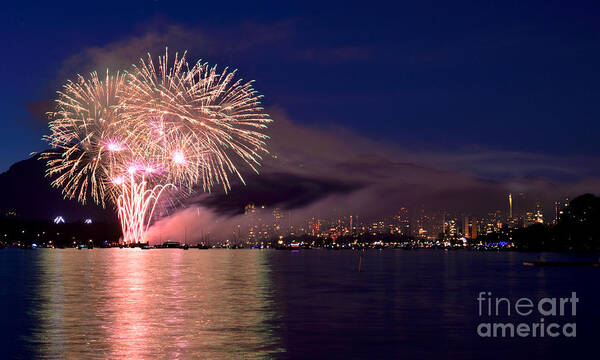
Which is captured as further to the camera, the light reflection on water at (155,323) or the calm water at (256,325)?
the calm water at (256,325)

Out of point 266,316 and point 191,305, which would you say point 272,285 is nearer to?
point 191,305

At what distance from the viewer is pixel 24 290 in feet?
251

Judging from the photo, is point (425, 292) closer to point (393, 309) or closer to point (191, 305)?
point (393, 309)

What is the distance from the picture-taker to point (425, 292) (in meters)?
78.2

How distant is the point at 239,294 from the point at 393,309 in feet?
57.2

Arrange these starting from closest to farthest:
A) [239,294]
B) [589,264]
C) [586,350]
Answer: [586,350] < [239,294] < [589,264]

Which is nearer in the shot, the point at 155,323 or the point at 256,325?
the point at 256,325

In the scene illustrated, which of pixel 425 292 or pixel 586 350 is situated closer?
pixel 586 350

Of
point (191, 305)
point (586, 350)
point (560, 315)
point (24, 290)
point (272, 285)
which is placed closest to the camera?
point (586, 350)

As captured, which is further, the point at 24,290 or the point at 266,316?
the point at 24,290

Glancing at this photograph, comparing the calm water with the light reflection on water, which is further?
the calm water

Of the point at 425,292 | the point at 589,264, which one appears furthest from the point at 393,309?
the point at 589,264

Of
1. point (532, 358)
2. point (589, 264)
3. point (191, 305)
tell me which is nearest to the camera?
point (532, 358)

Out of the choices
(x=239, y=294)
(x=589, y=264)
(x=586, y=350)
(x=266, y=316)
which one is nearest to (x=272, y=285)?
(x=239, y=294)
